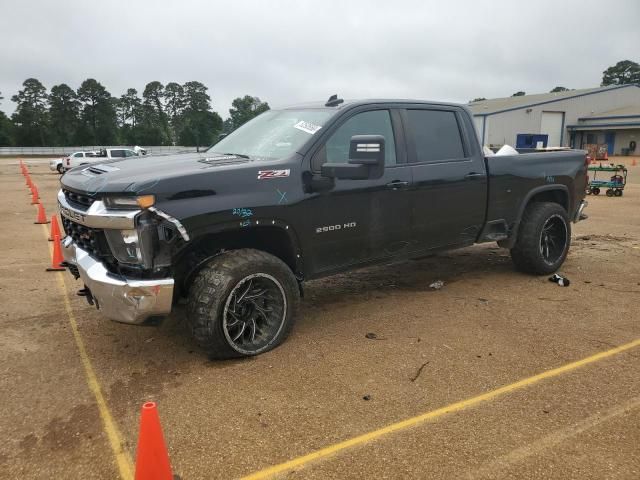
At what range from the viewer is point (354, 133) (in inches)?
172

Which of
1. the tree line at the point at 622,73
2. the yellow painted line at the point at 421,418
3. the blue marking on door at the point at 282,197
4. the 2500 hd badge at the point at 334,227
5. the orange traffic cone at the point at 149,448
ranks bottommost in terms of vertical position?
the yellow painted line at the point at 421,418

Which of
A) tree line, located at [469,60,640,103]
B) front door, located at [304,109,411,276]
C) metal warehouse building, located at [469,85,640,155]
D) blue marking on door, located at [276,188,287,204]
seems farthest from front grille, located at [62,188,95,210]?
tree line, located at [469,60,640,103]

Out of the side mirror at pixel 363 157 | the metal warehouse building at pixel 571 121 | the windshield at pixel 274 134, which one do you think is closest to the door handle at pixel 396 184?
the side mirror at pixel 363 157

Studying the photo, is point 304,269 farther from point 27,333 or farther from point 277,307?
point 27,333

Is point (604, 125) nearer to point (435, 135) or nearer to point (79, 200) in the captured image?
point (435, 135)

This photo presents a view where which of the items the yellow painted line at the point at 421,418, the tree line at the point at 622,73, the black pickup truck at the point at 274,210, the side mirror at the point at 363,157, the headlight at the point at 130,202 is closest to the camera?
the yellow painted line at the point at 421,418

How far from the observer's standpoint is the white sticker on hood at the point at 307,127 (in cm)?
419

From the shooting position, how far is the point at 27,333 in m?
4.36

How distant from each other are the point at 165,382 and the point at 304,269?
137 cm

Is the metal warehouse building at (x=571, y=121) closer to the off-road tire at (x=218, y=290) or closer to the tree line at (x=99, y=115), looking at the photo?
the tree line at (x=99, y=115)

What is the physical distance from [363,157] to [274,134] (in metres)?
1.16

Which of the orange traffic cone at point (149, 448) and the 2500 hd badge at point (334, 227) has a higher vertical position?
the 2500 hd badge at point (334, 227)

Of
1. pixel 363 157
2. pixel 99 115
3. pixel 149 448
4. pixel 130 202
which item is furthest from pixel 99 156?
pixel 99 115

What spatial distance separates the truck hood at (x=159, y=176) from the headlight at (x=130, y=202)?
4cm
